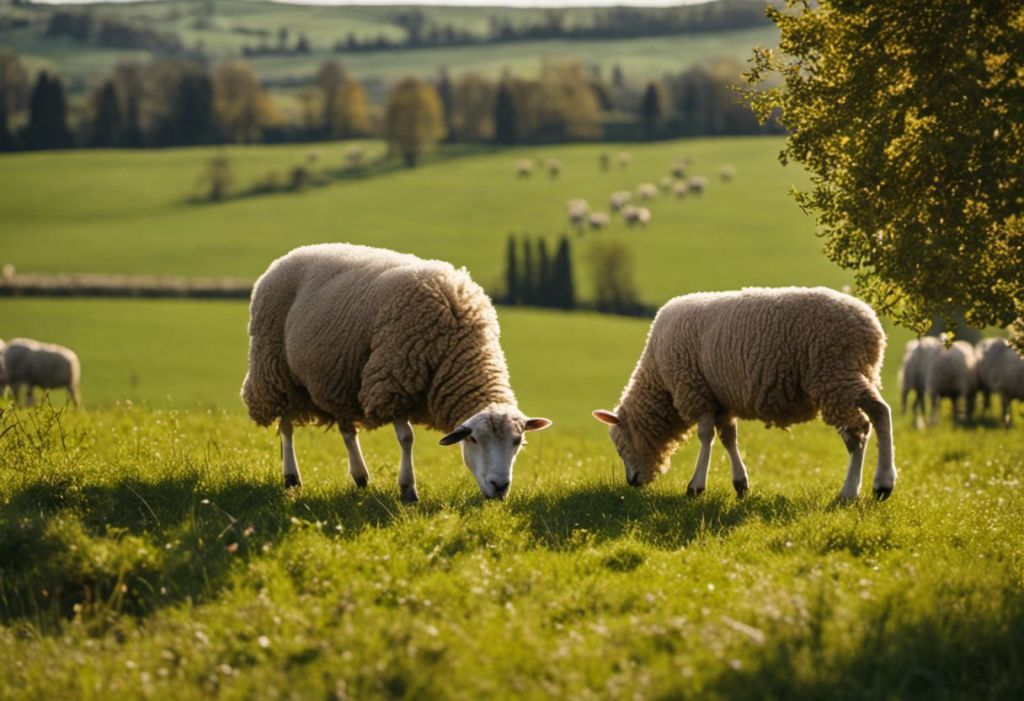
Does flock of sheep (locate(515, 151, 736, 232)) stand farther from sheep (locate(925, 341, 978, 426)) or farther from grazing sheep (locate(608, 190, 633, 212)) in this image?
sheep (locate(925, 341, 978, 426))

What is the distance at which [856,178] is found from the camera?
10984 mm

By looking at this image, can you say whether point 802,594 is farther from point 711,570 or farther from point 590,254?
point 590,254

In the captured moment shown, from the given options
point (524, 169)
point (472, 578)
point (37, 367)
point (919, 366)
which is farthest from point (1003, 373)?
point (524, 169)

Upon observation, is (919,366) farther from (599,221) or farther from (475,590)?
(599,221)

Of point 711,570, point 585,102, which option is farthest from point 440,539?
point 585,102

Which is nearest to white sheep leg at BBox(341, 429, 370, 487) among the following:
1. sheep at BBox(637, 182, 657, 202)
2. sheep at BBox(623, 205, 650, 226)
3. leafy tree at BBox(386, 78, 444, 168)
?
sheep at BBox(623, 205, 650, 226)

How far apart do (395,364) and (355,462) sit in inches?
51.4

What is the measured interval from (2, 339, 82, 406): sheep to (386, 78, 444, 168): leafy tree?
91919mm

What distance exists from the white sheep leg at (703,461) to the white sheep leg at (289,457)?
384 centimetres

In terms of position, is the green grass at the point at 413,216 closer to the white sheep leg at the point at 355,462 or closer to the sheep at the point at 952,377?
the sheep at the point at 952,377

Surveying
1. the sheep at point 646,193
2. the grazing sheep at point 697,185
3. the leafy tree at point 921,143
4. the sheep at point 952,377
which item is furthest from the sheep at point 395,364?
the grazing sheep at point 697,185

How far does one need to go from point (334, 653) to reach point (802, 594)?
2.90m

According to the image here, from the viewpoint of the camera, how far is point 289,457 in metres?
11.3

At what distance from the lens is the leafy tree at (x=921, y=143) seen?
10.3 metres
